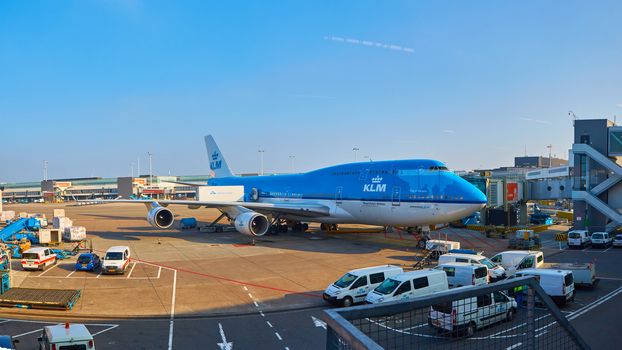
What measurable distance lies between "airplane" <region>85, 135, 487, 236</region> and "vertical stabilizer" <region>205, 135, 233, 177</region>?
13511 mm

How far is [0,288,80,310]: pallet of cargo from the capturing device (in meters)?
18.3

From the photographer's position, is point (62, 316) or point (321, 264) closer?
point (62, 316)

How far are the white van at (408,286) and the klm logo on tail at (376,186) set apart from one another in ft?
52.6

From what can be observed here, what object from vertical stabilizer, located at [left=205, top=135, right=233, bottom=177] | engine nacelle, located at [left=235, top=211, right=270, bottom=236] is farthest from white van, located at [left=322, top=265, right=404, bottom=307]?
vertical stabilizer, located at [left=205, top=135, right=233, bottom=177]

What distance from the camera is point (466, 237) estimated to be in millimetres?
43688

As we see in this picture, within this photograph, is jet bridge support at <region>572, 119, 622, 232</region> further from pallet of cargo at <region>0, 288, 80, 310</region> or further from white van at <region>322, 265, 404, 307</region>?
pallet of cargo at <region>0, 288, 80, 310</region>

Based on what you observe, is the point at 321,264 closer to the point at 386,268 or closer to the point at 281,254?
the point at 281,254

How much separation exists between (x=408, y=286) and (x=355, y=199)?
63.3 ft

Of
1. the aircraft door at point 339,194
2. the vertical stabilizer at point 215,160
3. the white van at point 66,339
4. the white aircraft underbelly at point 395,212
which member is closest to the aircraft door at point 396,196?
the white aircraft underbelly at point 395,212

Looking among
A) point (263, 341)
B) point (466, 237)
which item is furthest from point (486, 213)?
point (263, 341)

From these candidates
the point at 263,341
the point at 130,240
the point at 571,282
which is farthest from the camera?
the point at 130,240

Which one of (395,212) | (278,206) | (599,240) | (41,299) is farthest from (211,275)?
(599,240)

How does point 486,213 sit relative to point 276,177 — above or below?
below

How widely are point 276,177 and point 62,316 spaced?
31925 mm
